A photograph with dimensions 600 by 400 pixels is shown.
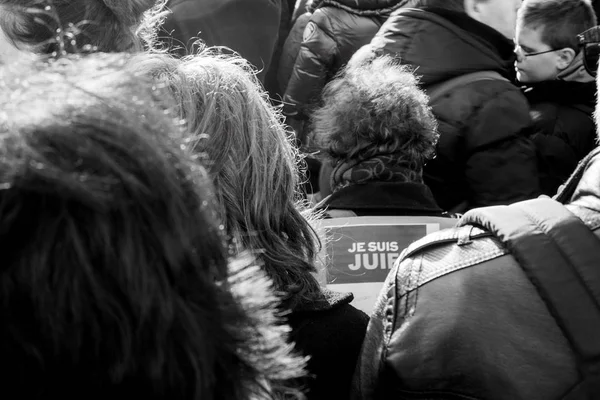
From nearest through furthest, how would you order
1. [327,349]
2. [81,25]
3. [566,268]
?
[566,268], [327,349], [81,25]

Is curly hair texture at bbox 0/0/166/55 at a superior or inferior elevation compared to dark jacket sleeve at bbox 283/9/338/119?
superior

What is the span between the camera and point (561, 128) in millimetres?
3383

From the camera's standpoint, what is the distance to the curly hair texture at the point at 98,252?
2.26ft

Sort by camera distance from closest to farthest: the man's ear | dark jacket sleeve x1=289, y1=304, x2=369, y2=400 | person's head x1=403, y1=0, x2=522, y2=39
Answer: dark jacket sleeve x1=289, y1=304, x2=369, y2=400 → the man's ear → person's head x1=403, y1=0, x2=522, y2=39

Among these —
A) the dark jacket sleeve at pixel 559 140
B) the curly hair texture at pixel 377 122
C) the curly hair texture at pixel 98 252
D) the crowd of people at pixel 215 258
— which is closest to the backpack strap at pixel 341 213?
the crowd of people at pixel 215 258

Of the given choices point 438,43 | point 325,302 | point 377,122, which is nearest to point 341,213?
point 377,122

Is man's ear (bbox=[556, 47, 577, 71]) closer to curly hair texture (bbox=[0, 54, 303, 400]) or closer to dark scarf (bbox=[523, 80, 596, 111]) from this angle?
dark scarf (bbox=[523, 80, 596, 111])

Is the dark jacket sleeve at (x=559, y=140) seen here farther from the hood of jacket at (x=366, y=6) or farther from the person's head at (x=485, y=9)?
the hood of jacket at (x=366, y=6)

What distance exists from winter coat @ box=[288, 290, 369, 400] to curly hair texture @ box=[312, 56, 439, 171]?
37.4 inches

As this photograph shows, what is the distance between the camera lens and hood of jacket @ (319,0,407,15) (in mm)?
4207

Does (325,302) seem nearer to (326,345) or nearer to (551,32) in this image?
(326,345)

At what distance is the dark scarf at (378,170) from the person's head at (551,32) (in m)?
1.14

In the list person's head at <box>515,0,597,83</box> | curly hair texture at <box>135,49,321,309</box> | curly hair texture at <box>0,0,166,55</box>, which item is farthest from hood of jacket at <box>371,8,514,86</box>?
curly hair texture at <box>135,49,321,309</box>

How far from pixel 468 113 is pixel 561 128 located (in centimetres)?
44
